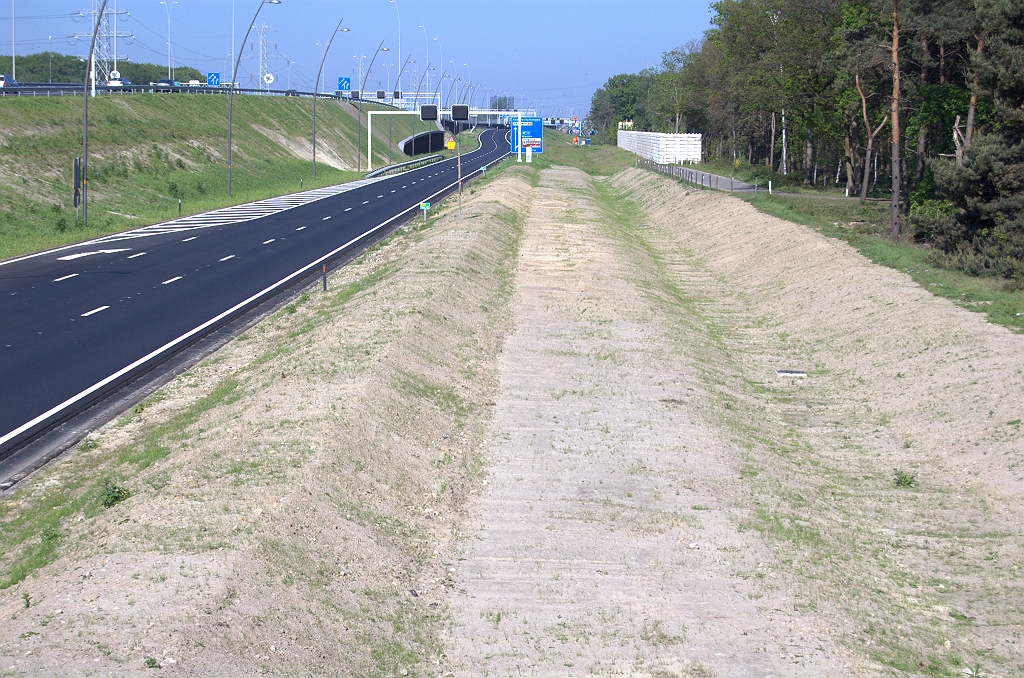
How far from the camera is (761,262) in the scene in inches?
1345

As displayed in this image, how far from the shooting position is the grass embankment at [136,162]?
43.6m

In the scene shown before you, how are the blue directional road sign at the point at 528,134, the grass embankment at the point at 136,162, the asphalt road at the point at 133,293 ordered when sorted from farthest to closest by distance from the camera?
1. the blue directional road sign at the point at 528,134
2. the grass embankment at the point at 136,162
3. the asphalt road at the point at 133,293

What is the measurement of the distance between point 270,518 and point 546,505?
139 inches

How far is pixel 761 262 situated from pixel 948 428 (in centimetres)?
1840

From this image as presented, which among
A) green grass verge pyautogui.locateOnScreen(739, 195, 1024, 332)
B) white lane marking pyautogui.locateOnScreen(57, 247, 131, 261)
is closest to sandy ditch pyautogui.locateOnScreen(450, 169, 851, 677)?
green grass verge pyautogui.locateOnScreen(739, 195, 1024, 332)

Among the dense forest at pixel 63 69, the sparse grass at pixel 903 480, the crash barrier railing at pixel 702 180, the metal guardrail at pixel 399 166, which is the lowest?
the sparse grass at pixel 903 480

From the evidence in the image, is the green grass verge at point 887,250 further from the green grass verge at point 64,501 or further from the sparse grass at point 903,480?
the green grass verge at point 64,501

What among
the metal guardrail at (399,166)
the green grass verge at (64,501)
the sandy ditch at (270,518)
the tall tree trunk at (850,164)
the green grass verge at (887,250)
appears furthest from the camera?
the metal guardrail at (399,166)

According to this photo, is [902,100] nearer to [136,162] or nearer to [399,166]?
[136,162]

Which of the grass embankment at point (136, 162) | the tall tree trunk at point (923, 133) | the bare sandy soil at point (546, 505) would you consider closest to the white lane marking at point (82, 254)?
the grass embankment at point (136, 162)

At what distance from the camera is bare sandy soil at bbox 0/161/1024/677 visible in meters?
8.90

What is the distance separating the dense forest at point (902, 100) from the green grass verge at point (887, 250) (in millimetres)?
887

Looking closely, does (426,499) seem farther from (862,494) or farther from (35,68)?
(35,68)

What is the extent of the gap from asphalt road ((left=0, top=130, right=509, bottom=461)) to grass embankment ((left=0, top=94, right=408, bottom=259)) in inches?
147
